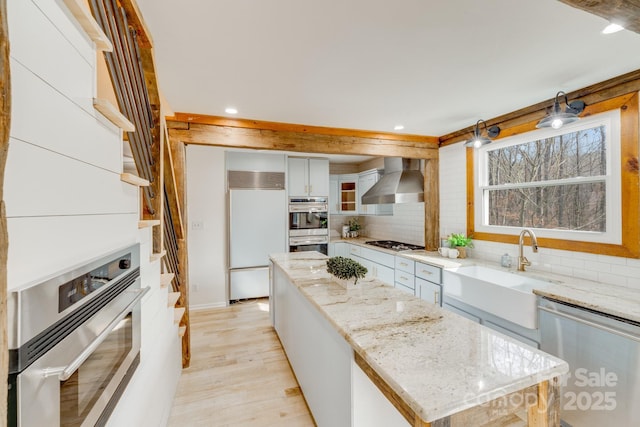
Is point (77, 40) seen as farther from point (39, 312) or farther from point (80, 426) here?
point (80, 426)

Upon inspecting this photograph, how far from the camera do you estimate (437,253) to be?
3.59 meters

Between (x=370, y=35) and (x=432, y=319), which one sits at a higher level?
(x=370, y=35)

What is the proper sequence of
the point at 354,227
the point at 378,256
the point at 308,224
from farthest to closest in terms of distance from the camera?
the point at 354,227, the point at 308,224, the point at 378,256

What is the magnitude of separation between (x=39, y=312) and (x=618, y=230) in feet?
10.5

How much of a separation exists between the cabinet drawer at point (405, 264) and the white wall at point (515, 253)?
2.34 feet

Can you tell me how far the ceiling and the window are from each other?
41 cm

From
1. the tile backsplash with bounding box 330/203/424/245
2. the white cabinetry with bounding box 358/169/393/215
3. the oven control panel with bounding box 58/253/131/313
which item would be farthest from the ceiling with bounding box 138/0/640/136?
the white cabinetry with bounding box 358/169/393/215

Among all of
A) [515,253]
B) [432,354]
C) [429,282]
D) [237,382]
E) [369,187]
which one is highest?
[369,187]

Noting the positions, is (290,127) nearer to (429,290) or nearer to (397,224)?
(429,290)

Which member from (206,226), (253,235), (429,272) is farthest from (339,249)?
(206,226)

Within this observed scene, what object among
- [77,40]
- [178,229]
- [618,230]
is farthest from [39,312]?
[618,230]

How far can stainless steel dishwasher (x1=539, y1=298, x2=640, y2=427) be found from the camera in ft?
4.94

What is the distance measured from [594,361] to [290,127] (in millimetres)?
3065

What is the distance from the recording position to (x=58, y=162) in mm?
734
